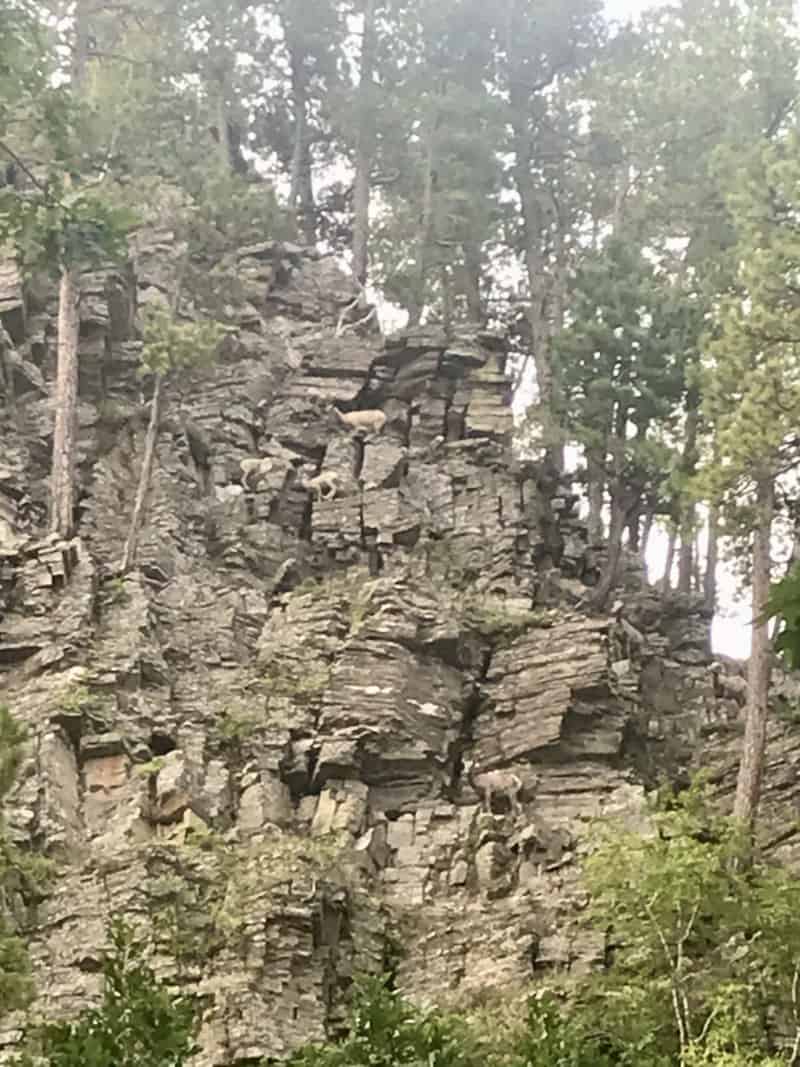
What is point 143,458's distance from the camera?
84.0 ft

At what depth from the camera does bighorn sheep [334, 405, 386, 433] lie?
1057 inches

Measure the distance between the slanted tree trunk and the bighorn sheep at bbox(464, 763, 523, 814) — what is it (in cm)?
800

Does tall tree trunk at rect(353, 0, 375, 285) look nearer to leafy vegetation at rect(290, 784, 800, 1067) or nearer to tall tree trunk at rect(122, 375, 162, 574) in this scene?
tall tree trunk at rect(122, 375, 162, 574)

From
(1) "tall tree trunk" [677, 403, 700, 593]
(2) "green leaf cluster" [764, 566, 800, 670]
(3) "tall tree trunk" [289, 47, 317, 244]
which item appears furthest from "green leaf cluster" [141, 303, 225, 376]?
(2) "green leaf cluster" [764, 566, 800, 670]

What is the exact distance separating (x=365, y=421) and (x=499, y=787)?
33.2 feet

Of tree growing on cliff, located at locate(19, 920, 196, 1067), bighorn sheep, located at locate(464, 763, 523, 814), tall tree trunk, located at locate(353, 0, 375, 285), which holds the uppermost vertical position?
tall tree trunk, located at locate(353, 0, 375, 285)

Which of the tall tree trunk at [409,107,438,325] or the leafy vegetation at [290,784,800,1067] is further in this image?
the tall tree trunk at [409,107,438,325]

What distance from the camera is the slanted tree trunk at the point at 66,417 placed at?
75.0 ft

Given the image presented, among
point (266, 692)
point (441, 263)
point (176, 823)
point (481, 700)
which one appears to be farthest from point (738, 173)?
point (441, 263)

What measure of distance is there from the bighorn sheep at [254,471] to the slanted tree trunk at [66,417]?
3.01m

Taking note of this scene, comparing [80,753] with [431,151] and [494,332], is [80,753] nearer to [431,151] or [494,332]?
[494,332]

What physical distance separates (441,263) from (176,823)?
1838cm

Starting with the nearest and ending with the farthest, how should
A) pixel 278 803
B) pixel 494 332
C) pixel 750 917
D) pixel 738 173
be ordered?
pixel 750 917
pixel 278 803
pixel 738 173
pixel 494 332

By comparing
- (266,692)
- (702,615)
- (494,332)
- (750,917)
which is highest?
(494,332)
